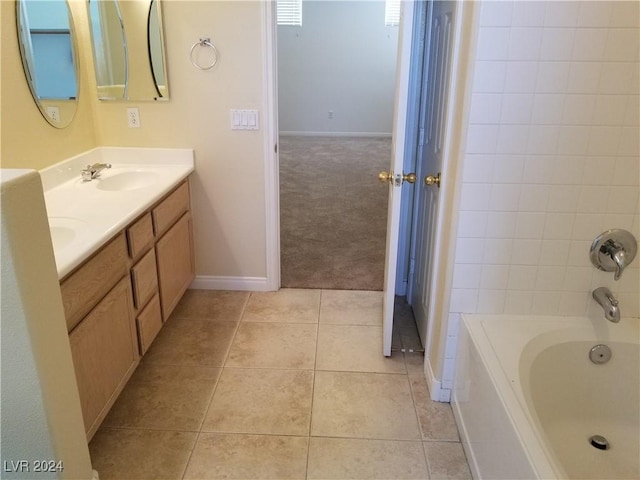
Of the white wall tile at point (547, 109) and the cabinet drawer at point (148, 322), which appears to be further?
the cabinet drawer at point (148, 322)

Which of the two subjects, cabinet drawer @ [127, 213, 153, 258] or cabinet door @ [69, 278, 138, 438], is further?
cabinet drawer @ [127, 213, 153, 258]

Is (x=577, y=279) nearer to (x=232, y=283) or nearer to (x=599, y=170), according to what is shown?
(x=599, y=170)

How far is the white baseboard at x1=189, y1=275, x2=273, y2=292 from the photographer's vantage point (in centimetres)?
327

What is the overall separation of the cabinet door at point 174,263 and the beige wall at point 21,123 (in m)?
0.64

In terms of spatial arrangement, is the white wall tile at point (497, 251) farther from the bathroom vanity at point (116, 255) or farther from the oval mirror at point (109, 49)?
Answer: the oval mirror at point (109, 49)

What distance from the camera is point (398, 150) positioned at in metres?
2.22

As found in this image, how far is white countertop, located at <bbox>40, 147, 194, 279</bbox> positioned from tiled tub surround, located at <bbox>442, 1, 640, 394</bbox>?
1.30 metres

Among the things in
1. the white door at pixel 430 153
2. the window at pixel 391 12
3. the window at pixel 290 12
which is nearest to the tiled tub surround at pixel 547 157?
the white door at pixel 430 153

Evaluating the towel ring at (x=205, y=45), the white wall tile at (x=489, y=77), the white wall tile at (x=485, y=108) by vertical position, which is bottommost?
the white wall tile at (x=485, y=108)

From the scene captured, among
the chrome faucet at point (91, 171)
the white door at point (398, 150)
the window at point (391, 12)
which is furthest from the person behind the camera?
the window at point (391, 12)

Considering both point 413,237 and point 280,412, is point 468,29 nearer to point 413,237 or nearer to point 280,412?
point 413,237

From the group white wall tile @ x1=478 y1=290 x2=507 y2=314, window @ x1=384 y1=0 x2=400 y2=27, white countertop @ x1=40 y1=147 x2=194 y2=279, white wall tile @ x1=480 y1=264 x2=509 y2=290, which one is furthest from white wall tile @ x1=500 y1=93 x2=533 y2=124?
window @ x1=384 y1=0 x2=400 y2=27

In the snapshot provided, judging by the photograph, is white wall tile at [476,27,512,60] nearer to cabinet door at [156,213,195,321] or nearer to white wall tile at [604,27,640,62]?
white wall tile at [604,27,640,62]

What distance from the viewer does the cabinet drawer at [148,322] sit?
227 centimetres
